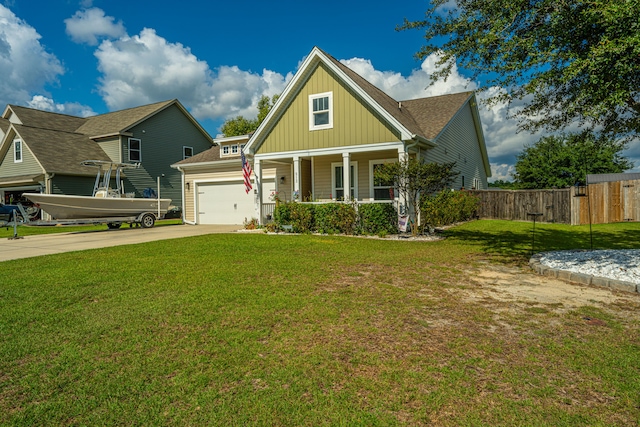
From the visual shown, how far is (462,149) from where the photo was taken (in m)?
19.9

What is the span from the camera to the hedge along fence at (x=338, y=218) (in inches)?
500

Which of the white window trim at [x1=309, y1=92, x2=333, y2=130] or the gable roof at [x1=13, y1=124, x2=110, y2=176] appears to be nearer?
the white window trim at [x1=309, y1=92, x2=333, y2=130]

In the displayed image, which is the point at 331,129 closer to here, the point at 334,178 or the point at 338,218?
the point at 334,178

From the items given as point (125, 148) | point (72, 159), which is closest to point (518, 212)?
point (125, 148)

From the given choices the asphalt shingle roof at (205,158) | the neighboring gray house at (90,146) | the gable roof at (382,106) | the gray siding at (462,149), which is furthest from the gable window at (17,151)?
the gray siding at (462,149)

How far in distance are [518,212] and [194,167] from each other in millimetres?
17207

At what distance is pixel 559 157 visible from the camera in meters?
28.2

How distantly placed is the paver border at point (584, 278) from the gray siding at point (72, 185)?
23255 millimetres

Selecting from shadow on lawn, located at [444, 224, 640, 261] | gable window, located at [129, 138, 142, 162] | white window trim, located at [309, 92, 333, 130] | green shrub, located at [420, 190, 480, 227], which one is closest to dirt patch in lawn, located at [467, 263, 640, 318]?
shadow on lawn, located at [444, 224, 640, 261]

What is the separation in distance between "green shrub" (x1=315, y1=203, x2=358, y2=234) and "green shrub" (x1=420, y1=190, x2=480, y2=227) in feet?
7.94

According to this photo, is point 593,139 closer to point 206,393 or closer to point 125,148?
point 206,393

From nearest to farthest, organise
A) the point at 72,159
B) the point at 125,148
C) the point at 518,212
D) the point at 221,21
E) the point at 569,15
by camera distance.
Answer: the point at 569,15 < the point at 221,21 < the point at 518,212 < the point at 72,159 < the point at 125,148

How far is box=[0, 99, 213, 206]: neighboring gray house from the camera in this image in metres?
21.4

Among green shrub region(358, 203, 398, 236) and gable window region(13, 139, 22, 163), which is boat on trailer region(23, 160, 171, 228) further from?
green shrub region(358, 203, 398, 236)
